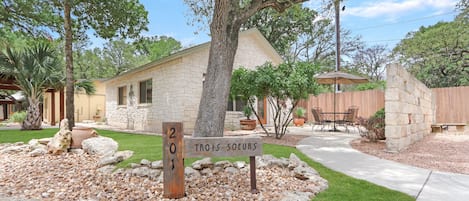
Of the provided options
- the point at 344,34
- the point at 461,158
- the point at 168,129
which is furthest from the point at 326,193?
the point at 344,34

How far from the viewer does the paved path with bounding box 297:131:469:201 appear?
10.6 ft

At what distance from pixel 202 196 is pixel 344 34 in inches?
941

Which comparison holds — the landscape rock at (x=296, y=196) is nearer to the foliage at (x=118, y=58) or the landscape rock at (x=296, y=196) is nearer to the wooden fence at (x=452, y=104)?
the wooden fence at (x=452, y=104)

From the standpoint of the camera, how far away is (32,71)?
10883mm

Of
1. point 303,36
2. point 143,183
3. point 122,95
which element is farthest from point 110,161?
point 303,36

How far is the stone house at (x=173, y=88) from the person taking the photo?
33.2 ft

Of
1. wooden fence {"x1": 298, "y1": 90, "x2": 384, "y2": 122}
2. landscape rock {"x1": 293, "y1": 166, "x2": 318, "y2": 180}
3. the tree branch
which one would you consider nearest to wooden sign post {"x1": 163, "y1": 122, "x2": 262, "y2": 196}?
landscape rock {"x1": 293, "y1": 166, "x2": 318, "y2": 180}

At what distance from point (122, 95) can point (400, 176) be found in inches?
533

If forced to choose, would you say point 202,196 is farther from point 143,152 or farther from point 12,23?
point 12,23

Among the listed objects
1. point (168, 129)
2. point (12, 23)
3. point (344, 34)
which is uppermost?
point (344, 34)

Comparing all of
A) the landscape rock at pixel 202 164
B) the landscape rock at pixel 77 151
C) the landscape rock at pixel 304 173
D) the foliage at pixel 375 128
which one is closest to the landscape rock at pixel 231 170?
the landscape rock at pixel 202 164

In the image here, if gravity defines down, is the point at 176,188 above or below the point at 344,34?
below

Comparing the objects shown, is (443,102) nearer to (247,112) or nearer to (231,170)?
(247,112)

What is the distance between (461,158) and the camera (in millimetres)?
5371
